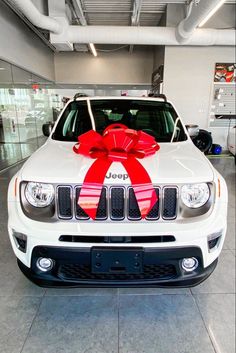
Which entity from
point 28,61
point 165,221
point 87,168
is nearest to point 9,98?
point 28,61

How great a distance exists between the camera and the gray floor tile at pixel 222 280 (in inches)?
82.8

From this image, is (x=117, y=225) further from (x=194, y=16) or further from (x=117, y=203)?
(x=194, y=16)

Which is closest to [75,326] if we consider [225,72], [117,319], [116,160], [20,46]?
[117,319]

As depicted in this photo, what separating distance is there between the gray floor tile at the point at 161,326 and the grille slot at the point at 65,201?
2.94ft

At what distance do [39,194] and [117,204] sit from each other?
1.65 ft

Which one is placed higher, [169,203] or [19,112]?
[19,112]

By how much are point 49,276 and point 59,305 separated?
0.48 meters

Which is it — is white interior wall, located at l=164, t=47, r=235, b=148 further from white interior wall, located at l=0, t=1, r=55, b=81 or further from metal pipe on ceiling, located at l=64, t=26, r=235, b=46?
white interior wall, located at l=0, t=1, r=55, b=81

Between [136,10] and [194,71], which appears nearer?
[136,10]

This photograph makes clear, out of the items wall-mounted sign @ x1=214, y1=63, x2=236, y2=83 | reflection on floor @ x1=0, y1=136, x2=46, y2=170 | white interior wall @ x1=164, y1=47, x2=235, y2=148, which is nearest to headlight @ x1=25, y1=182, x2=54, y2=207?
reflection on floor @ x1=0, y1=136, x2=46, y2=170

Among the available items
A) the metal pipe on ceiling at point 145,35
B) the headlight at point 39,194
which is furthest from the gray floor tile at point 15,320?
the metal pipe on ceiling at point 145,35

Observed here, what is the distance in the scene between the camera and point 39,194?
5.27 feet

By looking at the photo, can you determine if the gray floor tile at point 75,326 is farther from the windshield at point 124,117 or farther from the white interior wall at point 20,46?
the white interior wall at point 20,46

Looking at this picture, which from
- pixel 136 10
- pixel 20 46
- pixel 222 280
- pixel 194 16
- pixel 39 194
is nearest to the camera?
pixel 39 194
